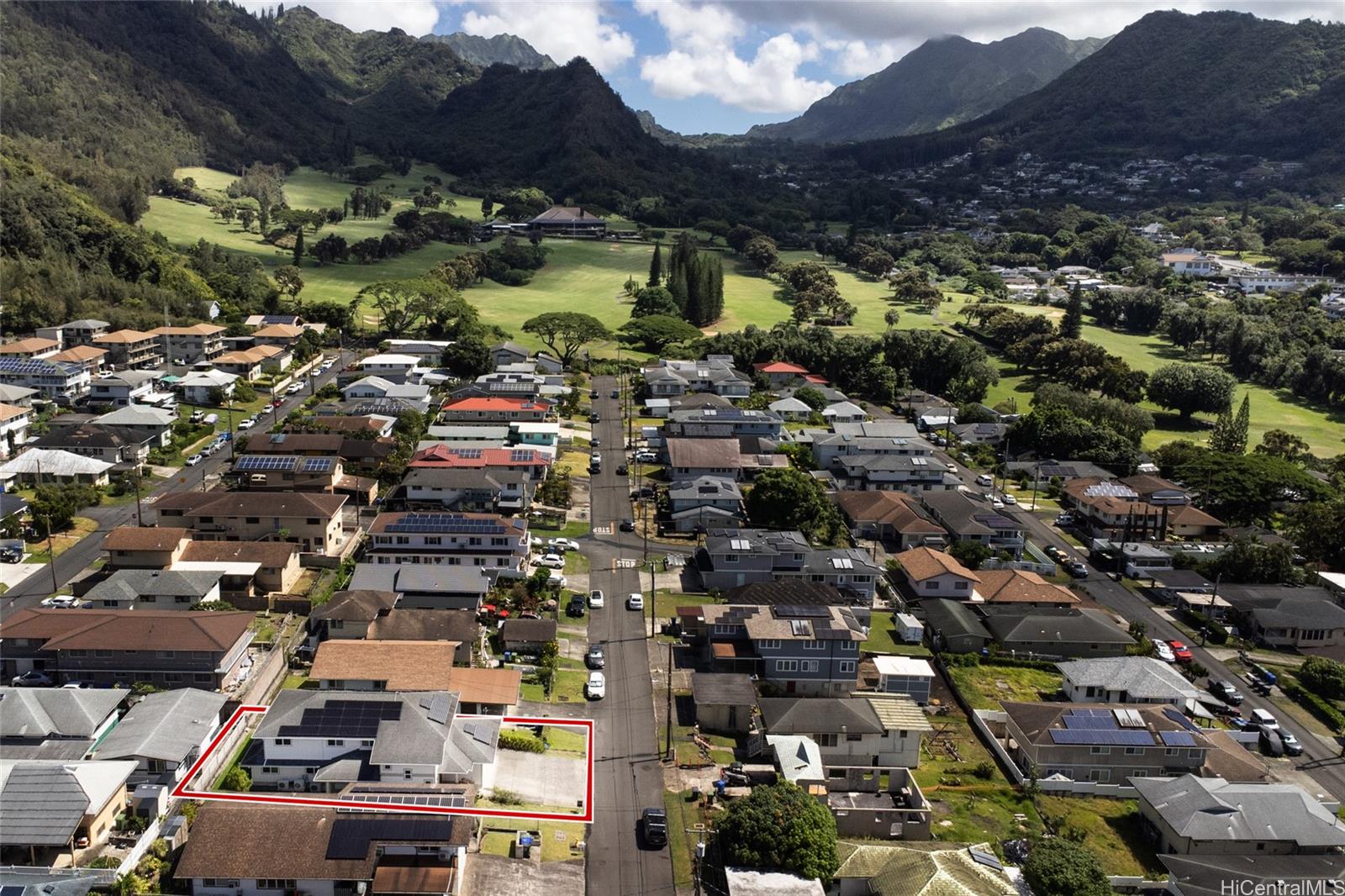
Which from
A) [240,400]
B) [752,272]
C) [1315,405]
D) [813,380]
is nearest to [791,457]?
[813,380]

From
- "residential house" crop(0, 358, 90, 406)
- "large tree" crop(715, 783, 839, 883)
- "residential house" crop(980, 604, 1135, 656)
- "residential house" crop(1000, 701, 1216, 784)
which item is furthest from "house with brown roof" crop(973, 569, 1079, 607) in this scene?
"residential house" crop(0, 358, 90, 406)

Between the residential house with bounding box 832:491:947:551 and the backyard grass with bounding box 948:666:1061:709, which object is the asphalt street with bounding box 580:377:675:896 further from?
the backyard grass with bounding box 948:666:1061:709

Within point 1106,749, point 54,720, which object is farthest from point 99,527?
point 1106,749

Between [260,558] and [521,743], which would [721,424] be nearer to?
[260,558]

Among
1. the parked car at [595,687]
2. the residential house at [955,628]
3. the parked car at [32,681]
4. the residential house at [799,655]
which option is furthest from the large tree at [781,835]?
the parked car at [32,681]

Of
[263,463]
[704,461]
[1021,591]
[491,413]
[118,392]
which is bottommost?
[1021,591]

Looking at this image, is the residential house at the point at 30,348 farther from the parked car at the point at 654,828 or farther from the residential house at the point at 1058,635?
the residential house at the point at 1058,635
